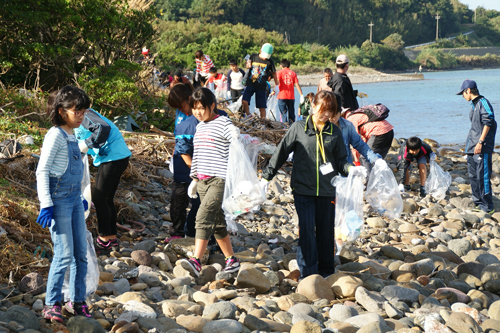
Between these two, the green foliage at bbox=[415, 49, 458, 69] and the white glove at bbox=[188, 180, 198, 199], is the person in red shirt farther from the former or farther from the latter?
the green foliage at bbox=[415, 49, 458, 69]

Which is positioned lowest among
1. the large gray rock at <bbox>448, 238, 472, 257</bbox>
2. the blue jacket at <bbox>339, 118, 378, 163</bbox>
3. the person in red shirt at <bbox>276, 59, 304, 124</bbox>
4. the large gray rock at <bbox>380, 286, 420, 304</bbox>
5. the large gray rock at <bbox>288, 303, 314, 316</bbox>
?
the large gray rock at <bbox>448, 238, 472, 257</bbox>

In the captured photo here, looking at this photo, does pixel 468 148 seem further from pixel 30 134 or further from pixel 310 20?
pixel 310 20

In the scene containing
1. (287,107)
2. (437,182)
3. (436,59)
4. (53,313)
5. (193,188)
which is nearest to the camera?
(53,313)

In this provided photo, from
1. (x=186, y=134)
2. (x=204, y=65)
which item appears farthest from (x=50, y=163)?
(x=204, y=65)

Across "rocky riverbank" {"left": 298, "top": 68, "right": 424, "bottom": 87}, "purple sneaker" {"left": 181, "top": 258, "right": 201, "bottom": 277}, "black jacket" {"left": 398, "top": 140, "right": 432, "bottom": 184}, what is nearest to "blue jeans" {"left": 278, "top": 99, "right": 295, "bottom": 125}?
"black jacket" {"left": 398, "top": 140, "right": 432, "bottom": 184}

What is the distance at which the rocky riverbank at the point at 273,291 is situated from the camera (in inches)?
125

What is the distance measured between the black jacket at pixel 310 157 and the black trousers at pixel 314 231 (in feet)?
0.32

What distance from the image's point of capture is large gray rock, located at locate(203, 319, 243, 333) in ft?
10.0

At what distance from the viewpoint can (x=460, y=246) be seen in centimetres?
563

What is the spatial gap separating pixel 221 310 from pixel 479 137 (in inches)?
182

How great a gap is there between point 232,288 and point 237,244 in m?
1.18

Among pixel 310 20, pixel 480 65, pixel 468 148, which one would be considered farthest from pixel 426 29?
pixel 468 148

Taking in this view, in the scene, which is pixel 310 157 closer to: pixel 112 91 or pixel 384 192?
pixel 384 192

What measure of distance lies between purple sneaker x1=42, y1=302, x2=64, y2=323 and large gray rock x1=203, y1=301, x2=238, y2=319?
882mm
